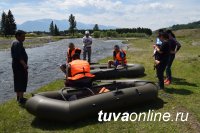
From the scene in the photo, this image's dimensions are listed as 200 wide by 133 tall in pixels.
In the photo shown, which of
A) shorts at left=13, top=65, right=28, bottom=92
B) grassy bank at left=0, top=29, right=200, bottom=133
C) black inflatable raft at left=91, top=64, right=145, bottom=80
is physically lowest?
grassy bank at left=0, top=29, right=200, bottom=133

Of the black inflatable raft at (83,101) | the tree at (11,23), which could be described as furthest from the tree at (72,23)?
the black inflatable raft at (83,101)

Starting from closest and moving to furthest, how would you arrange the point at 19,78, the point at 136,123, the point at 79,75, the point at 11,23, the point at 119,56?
the point at 136,123 → the point at 79,75 → the point at 19,78 → the point at 119,56 → the point at 11,23

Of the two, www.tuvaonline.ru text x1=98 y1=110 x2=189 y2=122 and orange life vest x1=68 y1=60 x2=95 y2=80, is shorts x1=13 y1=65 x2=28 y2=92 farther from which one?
www.tuvaonline.ru text x1=98 y1=110 x2=189 y2=122

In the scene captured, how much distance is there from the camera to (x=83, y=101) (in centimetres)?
960

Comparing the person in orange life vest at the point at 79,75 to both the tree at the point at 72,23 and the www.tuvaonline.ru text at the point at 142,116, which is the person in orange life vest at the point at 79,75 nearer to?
the www.tuvaonline.ru text at the point at 142,116

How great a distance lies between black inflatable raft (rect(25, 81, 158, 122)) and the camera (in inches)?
368

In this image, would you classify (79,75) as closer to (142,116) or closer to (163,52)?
(142,116)

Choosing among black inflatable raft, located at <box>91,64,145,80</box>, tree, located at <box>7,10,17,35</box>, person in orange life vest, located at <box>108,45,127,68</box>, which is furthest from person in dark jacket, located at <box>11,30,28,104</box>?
tree, located at <box>7,10,17,35</box>

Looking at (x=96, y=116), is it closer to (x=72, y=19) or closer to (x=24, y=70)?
(x=24, y=70)

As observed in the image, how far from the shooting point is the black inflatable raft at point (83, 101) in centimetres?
934

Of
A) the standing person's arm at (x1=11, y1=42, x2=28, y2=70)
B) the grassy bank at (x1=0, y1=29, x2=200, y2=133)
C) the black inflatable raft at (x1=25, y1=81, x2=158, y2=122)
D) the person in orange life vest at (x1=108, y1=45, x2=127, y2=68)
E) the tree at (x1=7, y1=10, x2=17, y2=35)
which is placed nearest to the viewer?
the grassy bank at (x1=0, y1=29, x2=200, y2=133)

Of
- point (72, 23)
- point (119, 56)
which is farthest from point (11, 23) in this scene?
point (119, 56)

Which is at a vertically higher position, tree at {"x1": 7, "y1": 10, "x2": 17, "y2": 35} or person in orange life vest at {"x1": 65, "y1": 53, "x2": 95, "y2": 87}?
tree at {"x1": 7, "y1": 10, "x2": 17, "y2": 35}

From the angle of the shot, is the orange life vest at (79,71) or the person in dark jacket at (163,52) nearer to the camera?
the orange life vest at (79,71)
